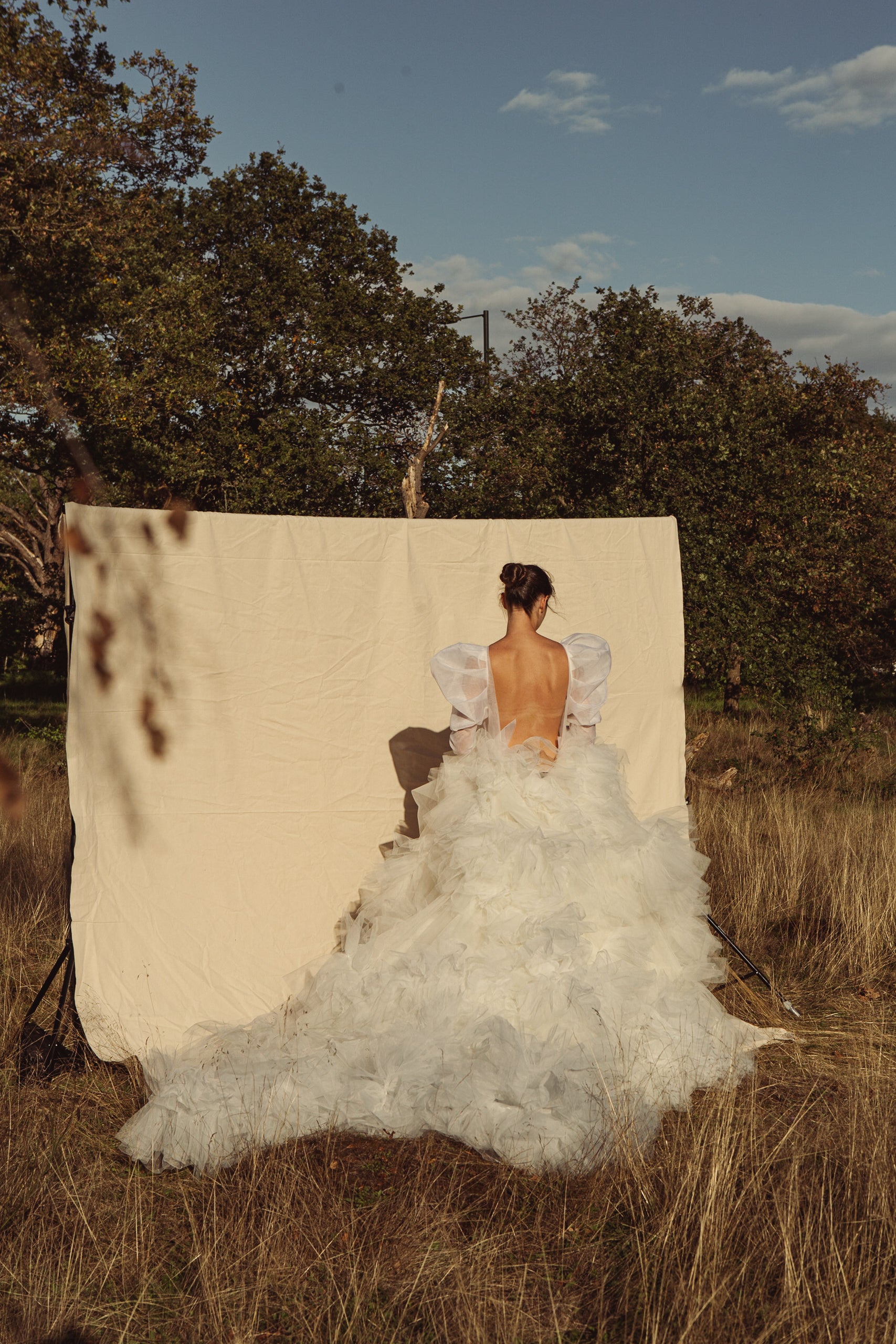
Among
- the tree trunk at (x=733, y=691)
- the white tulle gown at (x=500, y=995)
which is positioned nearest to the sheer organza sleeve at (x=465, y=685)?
the white tulle gown at (x=500, y=995)

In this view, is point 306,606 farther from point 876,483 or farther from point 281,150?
point 281,150

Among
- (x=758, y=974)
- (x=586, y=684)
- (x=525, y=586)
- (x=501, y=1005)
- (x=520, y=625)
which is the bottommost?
(x=758, y=974)

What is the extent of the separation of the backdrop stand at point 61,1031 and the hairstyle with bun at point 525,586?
60.3 inches

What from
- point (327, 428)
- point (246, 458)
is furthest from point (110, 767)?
point (327, 428)

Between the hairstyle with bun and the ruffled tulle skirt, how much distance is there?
0.50 metres

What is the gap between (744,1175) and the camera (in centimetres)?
258

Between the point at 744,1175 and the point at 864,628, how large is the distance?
948 centimetres

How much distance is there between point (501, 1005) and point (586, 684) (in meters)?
1.15

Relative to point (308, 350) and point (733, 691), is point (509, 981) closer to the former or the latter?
point (733, 691)

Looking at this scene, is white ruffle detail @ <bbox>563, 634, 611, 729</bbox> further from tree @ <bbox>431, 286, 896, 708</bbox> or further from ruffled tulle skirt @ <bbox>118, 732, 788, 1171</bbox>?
tree @ <bbox>431, 286, 896, 708</bbox>

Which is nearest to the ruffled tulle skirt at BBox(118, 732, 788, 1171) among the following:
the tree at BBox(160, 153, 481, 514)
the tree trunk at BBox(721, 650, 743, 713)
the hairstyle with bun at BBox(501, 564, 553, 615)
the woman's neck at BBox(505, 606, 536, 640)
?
A: the woman's neck at BBox(505, 606, 536, 640)

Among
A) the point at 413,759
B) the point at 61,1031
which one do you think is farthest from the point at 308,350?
the point at 61,1031

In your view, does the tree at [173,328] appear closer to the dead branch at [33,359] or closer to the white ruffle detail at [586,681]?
the dead branch at [33,359]

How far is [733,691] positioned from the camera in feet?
37.3
